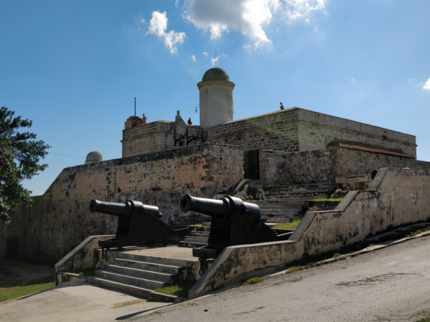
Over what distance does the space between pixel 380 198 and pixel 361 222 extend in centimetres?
89

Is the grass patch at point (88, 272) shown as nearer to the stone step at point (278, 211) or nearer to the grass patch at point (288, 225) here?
the grass patch at point (288, 225)

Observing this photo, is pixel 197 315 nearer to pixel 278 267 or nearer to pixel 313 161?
pixel 278 267

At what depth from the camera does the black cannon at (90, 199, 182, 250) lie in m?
9.02

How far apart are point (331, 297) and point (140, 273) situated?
144 inches

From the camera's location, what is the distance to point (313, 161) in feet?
42.9

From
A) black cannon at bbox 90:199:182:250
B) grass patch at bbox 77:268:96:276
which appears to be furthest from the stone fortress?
grass patch at bbox 77:268:96:276

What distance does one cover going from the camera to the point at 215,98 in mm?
24922

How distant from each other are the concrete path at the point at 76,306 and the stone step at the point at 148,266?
2.32 ft

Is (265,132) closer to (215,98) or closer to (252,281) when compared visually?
(215,98)

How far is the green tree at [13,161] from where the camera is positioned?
1451 centimetres

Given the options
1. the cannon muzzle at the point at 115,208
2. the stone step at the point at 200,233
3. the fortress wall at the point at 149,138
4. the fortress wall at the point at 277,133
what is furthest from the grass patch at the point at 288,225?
the fortress wall at the point at 149,138

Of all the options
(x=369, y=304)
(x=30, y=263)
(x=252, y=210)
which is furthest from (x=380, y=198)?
(x=30, y=263)

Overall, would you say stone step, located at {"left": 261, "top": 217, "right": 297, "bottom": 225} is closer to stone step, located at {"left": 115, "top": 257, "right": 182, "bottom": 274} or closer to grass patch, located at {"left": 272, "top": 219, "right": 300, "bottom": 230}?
grass patch, located at {"left": 272, "top": 219, "right": 300, "bottom": 230}

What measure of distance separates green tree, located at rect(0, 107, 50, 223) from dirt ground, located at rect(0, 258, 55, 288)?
2050mm
